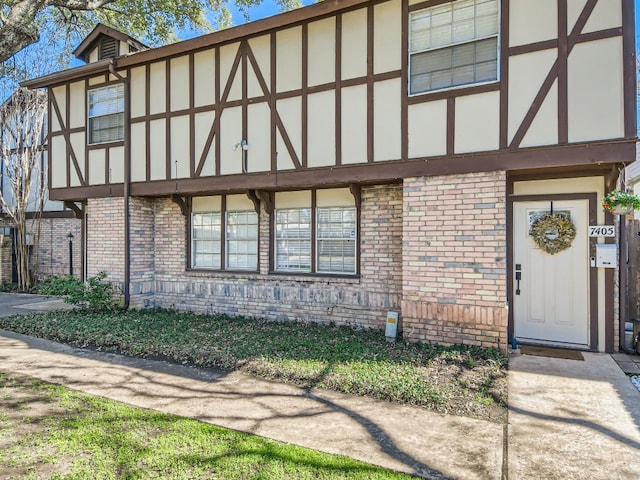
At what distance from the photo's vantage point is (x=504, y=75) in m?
5.64

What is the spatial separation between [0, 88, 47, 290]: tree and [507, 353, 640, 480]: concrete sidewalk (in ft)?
49.7

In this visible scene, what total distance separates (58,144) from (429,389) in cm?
1009

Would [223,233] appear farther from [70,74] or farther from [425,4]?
[425,4]

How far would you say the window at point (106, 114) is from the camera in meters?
9.09

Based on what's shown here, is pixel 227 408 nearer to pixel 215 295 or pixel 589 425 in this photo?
pixel 589 425

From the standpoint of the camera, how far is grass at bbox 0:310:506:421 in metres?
4.41

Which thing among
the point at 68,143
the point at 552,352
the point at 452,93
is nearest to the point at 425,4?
the point at 452,93

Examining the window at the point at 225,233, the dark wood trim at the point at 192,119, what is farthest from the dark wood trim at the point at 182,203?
the dark wood trim at the point at 192,119

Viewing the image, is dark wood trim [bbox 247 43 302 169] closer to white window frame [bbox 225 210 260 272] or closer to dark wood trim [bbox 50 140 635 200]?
dark wood trim [bbox 50 140 635 200]

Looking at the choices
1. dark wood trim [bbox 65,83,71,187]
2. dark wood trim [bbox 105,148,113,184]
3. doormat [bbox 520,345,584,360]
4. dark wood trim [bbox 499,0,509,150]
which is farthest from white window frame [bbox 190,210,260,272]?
doormat [bbox 520,345,584,360]

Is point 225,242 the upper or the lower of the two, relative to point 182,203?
lower

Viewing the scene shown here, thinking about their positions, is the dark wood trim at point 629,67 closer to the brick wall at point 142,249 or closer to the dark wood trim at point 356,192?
the dark wood trim at point 356,192

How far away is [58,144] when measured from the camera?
9742mm

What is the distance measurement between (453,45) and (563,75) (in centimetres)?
160
